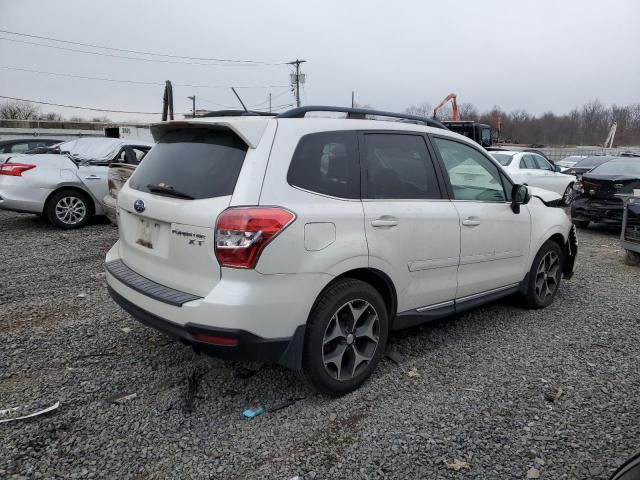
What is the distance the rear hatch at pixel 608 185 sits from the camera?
30.3ft

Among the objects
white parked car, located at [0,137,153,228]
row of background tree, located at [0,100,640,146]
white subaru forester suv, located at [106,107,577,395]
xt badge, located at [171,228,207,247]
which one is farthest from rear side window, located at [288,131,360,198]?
row of background tree, located at [0,100,640,146]

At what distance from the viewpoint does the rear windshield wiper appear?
290 cm

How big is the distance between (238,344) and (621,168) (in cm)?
1025

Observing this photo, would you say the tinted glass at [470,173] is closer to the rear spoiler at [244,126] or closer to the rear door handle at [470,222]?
the rear door handle at [470,222]

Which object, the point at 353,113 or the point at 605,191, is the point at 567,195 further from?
the point at 353,113

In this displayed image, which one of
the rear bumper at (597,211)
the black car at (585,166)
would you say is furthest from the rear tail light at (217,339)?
the black car at (585,166)

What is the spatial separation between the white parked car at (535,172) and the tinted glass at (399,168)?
916cm

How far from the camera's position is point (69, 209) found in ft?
28.0

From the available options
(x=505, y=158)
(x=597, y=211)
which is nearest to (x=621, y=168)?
(x=597, y=211)

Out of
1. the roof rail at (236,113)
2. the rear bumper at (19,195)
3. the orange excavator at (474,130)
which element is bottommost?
the rear bumper at (19,195)

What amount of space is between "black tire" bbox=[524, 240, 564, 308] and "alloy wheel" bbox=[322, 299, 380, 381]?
223 cm

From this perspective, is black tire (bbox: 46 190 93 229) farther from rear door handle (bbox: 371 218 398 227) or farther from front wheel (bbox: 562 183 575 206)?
front wheel (bbox: 562 183 575 206)

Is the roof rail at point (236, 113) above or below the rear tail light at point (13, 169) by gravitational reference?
above

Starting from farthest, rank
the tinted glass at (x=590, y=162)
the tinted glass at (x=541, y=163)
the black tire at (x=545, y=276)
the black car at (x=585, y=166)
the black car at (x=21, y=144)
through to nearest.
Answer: the tinted glass at (x=590, y=162) → the black car at (x=585, y=166) → the tinted glass at (x=541, y=163) → the black car at (x=21, y=144) → the black tire at (x=545, y=276)
